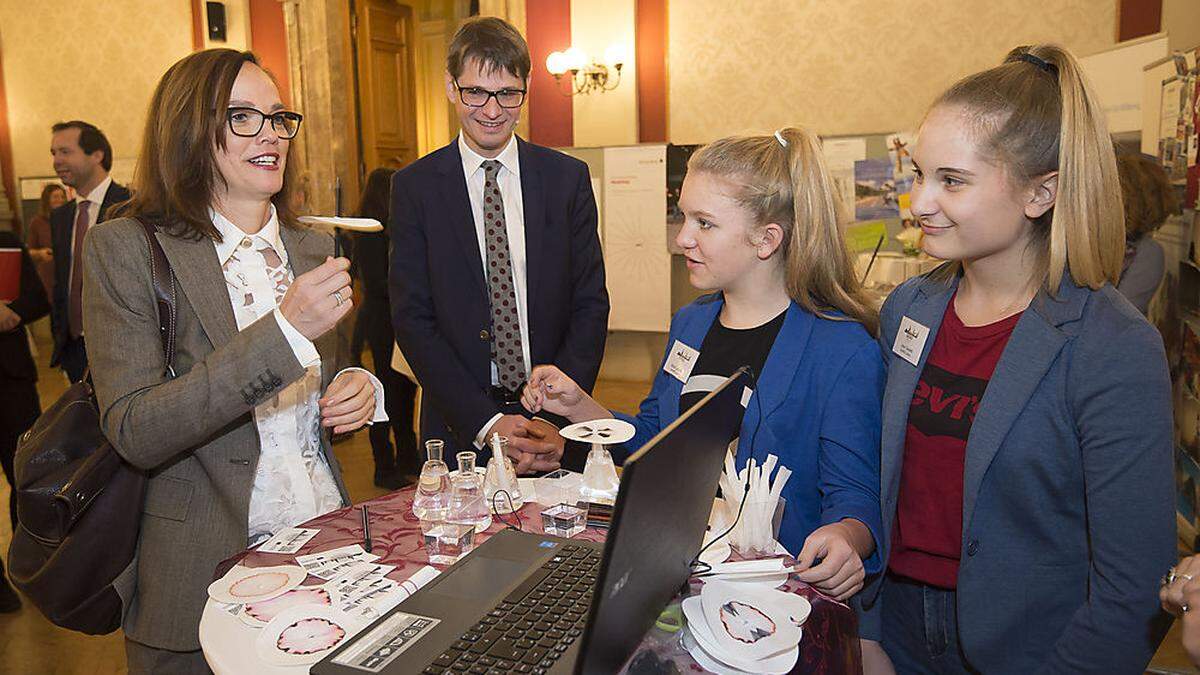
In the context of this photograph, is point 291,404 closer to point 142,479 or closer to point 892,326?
point 142,479

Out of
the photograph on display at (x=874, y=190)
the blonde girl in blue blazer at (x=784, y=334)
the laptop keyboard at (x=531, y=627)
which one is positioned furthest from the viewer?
the photograph on display at (x=874, y=190)

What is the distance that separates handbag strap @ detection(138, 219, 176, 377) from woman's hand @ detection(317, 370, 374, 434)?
12.4 inches

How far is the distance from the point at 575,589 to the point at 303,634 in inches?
16.0

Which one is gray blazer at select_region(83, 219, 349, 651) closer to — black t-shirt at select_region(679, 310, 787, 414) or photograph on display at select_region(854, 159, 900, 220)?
black t-shirt at select_region(679, 310, 787, 414)

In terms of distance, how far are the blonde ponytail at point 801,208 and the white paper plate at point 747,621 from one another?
0.75 meters

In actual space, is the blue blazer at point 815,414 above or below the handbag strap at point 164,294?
below

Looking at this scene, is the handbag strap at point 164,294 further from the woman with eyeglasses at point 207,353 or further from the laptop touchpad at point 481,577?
the laptop touchpad at point 481,577

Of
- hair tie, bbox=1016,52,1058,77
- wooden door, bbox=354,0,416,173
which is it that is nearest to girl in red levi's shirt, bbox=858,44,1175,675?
hair tie, bbox=1016,52,1058,77

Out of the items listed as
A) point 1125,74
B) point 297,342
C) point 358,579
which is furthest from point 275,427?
point 1125,74

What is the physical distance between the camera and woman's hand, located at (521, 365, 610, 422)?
204cm

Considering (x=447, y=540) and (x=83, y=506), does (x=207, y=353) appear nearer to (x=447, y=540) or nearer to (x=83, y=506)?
(x=83, y=506)

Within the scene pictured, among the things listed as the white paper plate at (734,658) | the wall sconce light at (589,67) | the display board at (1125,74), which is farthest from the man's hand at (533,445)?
the wall sconce light at (589,67)

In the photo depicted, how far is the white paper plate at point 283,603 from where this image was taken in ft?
4.17

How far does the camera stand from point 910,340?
1.66 m
